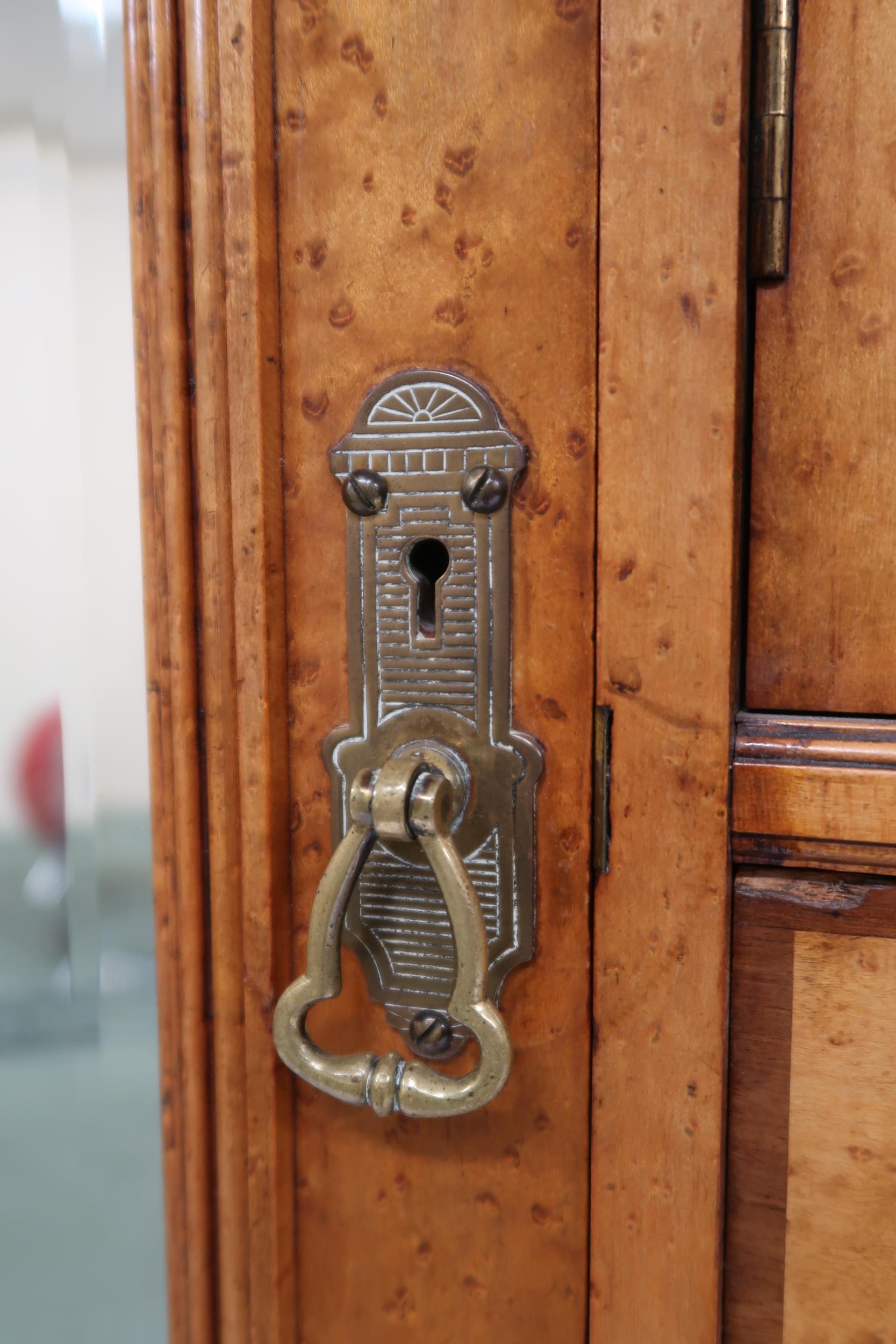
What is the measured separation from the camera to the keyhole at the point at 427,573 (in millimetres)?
484

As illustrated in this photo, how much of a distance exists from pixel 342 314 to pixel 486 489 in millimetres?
127

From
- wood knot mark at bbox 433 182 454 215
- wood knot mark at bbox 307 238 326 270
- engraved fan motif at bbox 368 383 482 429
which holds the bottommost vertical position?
engraved fan motif at bbox 368 383 482 429

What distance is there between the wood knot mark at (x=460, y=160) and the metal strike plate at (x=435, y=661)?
101mm

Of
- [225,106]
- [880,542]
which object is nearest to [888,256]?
[880,542]

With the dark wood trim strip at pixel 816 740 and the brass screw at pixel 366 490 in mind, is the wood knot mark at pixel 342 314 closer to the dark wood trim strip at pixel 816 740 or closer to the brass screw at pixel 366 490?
the brass screw at pixel 366 490

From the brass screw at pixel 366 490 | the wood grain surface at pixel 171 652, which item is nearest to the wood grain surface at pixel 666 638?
the brass screw at pixel 366 490

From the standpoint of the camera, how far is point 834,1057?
46 centimetres

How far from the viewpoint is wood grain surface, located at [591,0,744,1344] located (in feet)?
1.41

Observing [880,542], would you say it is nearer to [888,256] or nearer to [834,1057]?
[888,256]

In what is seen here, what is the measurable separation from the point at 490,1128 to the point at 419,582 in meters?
0.30

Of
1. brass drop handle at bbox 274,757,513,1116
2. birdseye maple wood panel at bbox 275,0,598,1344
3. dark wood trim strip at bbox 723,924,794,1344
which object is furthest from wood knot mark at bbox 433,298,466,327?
dark wood trim strip at bbox 723,924,794,1344

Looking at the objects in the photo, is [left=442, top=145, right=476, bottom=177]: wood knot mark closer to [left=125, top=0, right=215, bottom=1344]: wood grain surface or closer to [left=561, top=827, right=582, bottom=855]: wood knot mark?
[left=125, top=0, right=215, bottom=1344]: wood grain surface

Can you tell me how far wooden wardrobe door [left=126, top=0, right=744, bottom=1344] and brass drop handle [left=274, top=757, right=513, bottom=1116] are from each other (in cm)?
5

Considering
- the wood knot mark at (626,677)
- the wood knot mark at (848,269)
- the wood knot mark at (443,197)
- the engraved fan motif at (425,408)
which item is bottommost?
the wood knot mark at (626,677)
